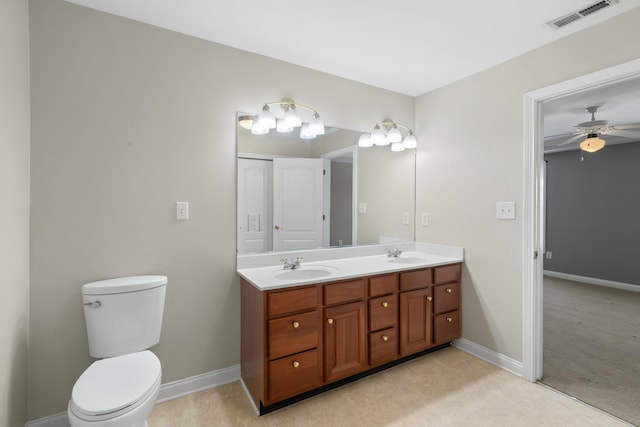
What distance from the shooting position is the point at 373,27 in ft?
6.19

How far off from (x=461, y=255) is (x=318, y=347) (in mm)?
1539

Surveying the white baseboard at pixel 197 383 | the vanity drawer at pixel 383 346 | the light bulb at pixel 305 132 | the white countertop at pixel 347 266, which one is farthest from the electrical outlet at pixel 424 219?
the white baseboard at pixel 197 383

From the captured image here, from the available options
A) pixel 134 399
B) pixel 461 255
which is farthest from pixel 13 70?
pixel 461 255

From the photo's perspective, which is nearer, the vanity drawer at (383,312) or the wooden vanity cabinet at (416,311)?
the vanity drawer at (383,312)

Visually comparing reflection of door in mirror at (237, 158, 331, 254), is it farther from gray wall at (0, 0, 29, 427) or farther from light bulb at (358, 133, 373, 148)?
gray wall at (0, 0, 29, 427)

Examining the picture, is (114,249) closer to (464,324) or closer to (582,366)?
(464,324)

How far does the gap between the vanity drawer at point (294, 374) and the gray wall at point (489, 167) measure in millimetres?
1504

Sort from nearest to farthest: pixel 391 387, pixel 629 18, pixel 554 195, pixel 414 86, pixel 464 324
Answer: pixel 629 18 < pixel 391 387 < pixel 464 324 < pixel 414 86 < pixel 554 195

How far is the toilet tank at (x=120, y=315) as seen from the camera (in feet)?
5.25

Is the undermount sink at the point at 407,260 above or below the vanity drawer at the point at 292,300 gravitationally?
above

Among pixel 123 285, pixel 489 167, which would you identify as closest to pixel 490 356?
pixel 489 167

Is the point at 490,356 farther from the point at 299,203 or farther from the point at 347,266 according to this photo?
the point at 299,203

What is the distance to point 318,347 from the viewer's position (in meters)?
1.90

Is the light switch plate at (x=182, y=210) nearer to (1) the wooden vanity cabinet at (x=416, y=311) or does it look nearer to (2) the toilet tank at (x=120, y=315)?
(2) the toilet tank at (x=120, y=315)
